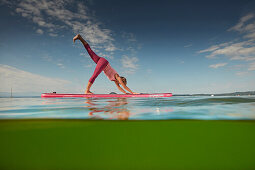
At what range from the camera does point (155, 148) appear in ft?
7.36

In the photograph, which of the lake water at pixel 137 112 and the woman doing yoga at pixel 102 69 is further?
the woman doing yoga at pixel 102 69

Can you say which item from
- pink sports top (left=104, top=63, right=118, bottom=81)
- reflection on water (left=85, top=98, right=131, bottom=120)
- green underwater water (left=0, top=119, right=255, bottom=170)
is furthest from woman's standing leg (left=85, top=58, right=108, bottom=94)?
green underwater water (left=0, top=119, right=255, bottom=170)

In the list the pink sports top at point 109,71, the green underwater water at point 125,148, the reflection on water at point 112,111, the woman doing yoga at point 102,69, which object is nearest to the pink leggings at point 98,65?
the woman doing yoga at point 102,69

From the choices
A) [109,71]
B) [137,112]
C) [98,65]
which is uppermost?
[98,65]

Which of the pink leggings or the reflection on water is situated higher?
the pink leggings

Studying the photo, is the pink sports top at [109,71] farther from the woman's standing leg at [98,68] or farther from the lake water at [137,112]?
the lake water at [137,112]

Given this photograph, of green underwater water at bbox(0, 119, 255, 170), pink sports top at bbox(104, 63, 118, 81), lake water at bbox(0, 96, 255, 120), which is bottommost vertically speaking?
green underwater water at bbox(0, 119, 255, 170)

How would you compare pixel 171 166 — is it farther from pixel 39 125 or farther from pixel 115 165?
pixel 39 125

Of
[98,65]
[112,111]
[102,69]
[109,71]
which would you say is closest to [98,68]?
[98,65]

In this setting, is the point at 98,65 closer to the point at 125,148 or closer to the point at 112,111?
the point at 112,111

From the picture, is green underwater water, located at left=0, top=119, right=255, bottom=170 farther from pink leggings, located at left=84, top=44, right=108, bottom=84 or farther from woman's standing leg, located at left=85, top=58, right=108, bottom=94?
pink leggings, located at left=84, top=44, right=108, bottom=84

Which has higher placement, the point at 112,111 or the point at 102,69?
Result: the point at 102,69

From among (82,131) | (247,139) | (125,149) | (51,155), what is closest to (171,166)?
(125,149)

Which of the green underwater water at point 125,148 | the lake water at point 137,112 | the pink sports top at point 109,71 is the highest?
the pink sports top at point 109,71
